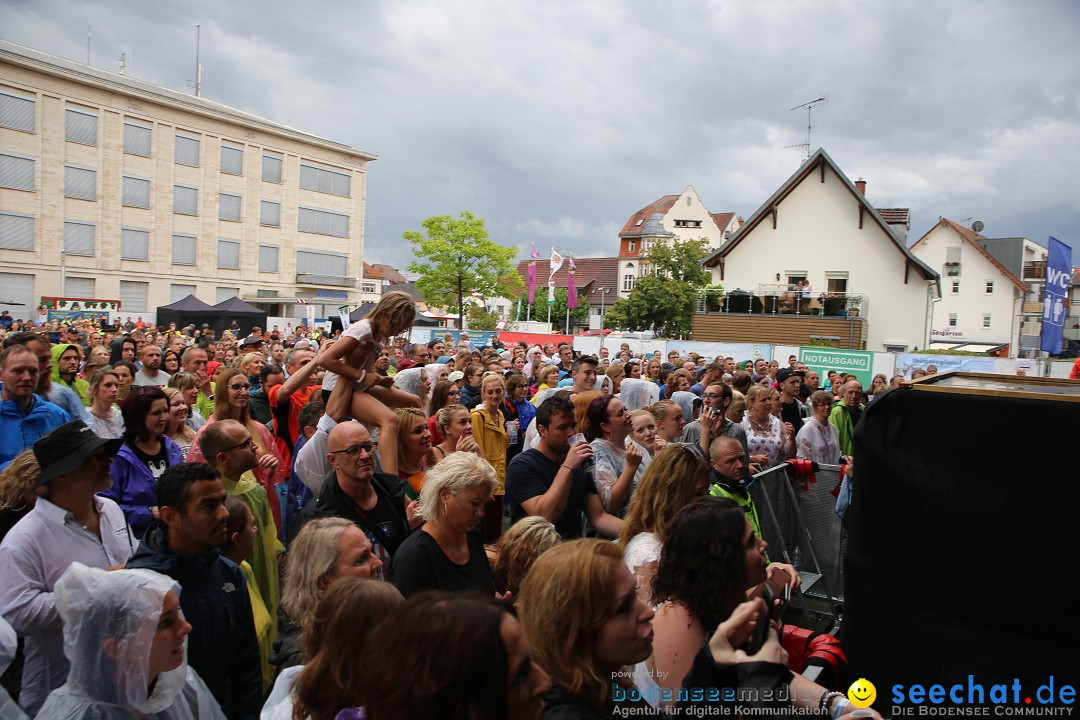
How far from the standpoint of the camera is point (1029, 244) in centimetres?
6550

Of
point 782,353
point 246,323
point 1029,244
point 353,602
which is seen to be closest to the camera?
point 353,602

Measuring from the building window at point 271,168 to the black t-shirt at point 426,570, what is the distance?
5171cm

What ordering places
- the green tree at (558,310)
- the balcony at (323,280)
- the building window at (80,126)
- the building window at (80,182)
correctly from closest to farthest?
1. the building window at (80,126)
2. the building window at (80,182)
3. the balcony at (323,280)
4. the green tree at (558,310)

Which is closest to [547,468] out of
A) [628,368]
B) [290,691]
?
[290,691]

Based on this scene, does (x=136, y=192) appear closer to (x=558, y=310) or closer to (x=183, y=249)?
(x=183, y=249)

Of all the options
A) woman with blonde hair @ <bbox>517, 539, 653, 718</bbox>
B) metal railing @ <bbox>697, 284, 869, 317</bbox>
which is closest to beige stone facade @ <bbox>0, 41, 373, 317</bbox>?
metal railing @ <bbox>697, 284, 869, 317</bbox>

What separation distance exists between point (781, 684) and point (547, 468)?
8.31 feet

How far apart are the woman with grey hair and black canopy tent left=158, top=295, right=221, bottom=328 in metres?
27.6

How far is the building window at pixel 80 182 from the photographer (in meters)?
40.7

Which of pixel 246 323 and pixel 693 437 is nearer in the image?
pixel 693 437

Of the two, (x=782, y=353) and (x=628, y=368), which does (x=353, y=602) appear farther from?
(x=782, y=353)

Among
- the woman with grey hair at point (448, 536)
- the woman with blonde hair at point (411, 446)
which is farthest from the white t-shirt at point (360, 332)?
the woman with grey hair at point (448, 536)

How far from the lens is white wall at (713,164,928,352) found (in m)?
33.8

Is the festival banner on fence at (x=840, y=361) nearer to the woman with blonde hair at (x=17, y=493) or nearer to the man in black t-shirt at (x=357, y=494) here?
the man in black t-shirt at (x=357, y=494)
